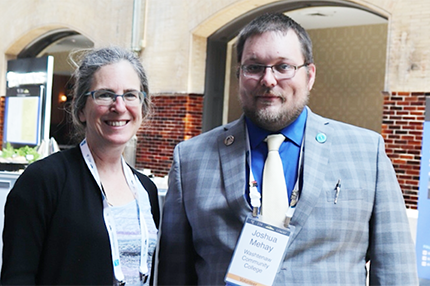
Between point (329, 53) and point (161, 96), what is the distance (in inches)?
216

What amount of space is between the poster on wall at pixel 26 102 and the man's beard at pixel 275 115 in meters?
9.17

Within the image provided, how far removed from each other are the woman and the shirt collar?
42 cm

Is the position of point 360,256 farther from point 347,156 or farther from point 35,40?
point 35,40

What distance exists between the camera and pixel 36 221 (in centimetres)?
187

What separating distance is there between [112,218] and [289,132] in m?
0.67

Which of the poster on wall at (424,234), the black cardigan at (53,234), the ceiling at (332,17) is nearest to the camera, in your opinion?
the black cardigan at (53,234)

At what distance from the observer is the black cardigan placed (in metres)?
1.86

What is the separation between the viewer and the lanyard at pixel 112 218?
1970mm

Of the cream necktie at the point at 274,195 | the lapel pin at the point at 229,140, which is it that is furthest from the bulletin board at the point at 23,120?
the cream necktie at the point at 274,195

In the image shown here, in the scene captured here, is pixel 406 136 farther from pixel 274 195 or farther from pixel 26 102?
pixel 26 102

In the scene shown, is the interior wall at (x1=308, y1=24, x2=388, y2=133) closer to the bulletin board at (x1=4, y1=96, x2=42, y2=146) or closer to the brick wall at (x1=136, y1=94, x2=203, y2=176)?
Result: the brick wall at (x1=136, y1=94, x2=203, y2=176)

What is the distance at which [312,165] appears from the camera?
6.44ft

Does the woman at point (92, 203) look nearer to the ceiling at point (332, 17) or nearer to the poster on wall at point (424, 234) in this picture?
the poster on wall at point (424, 234)

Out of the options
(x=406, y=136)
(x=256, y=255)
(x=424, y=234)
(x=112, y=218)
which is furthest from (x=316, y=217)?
(x=406, y=136)
